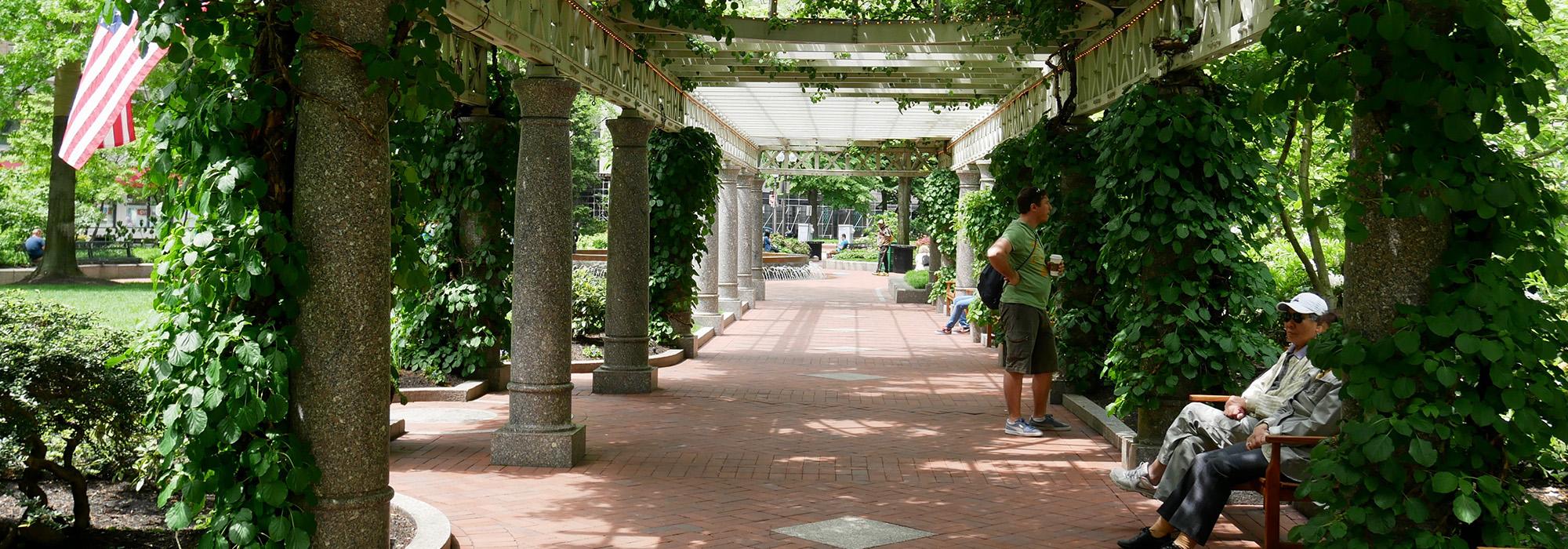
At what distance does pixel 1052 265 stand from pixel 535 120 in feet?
12.9

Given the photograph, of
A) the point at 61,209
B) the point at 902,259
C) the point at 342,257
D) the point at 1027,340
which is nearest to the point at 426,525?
the point at 342,257

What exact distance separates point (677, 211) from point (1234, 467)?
368 inches

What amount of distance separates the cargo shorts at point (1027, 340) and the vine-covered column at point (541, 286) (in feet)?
10.3

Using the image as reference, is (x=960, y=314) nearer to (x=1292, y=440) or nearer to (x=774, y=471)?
(x=774, y=471)

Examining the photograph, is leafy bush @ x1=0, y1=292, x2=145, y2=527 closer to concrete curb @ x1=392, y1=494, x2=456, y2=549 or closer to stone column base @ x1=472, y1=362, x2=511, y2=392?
concrete curb @ x1=392, y1=494, x2=456, y2=549

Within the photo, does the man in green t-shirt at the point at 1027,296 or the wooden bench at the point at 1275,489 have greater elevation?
the man in green t-shirt at the point at 1027,296

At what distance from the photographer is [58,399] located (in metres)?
5.05

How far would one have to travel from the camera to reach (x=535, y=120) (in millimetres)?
8000

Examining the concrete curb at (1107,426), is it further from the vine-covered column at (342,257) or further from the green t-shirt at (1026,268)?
the vine-covered column at (342,257)

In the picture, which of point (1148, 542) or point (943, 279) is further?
point (943, 279)

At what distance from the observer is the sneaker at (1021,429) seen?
29.8 feet

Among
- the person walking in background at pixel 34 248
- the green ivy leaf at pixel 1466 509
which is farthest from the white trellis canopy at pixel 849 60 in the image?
the person walking in background at pixel 34 248

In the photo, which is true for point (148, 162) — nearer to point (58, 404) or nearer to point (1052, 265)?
point (58, 404)

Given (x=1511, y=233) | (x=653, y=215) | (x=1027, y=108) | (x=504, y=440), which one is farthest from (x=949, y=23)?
(x=1511, y=233)
